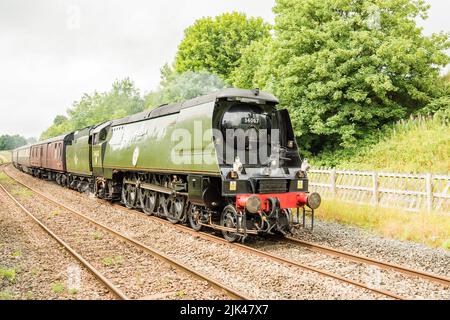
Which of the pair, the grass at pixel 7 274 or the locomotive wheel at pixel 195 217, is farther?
the locomotive wheel at pixel 195 217

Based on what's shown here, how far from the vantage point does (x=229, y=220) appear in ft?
27.5

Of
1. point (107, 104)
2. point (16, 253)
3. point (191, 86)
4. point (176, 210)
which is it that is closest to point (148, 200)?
point (176, 210)

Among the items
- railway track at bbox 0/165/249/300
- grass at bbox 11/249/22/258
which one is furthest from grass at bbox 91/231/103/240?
grass at bbox 11/249/22/258

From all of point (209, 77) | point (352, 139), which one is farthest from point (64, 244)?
point (209, 77)

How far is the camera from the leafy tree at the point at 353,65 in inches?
654

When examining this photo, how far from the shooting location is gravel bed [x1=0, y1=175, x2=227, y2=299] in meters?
5.57

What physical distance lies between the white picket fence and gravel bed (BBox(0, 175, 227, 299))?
7.08 meters

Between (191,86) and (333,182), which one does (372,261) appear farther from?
(191,86)

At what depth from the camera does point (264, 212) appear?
823 cm

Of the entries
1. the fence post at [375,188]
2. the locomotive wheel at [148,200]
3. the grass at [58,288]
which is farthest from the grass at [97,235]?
the fence post at [375,188]

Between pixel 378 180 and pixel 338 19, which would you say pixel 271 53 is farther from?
pixel 378 180

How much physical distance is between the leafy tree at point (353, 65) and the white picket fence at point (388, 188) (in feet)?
13.9

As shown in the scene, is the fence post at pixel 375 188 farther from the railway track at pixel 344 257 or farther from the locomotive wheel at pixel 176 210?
the locomotive wheel at pixel 176 210
